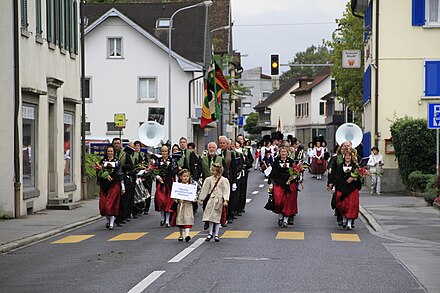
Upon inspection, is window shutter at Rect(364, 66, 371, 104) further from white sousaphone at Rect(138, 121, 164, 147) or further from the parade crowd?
the parade crowd

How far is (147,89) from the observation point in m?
60.0

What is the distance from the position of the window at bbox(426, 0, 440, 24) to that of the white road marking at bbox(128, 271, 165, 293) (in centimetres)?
2484

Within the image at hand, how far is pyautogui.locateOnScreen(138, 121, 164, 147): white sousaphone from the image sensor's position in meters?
30.0

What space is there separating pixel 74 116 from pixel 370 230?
12871 millimetres

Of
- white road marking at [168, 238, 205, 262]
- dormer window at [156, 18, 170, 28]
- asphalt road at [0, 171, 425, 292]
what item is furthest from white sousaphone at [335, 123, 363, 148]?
dormer window at [156, 18, 170, 28]

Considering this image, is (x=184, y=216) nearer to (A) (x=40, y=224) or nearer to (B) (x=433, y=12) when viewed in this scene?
(A) (x=40, y=224)

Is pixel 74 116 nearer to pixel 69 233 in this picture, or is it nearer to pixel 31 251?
pixel 69 233

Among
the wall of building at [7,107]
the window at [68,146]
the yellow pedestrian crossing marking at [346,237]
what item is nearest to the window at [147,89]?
the window at [68,146]

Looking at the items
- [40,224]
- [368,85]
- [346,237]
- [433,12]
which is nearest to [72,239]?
[40,224]

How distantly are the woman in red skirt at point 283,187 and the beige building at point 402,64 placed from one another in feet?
48.1

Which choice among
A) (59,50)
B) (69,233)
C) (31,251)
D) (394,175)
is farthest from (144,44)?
(31,251)

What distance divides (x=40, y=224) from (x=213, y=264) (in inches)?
353

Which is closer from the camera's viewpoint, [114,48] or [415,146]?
[415,146]

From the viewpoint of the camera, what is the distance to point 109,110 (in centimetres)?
5997
